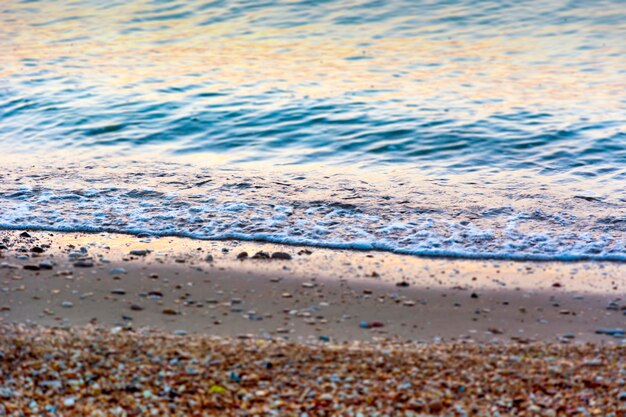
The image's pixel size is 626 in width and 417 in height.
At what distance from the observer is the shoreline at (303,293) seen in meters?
5.14

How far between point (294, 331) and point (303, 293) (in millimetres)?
692

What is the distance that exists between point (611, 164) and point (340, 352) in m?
5.80

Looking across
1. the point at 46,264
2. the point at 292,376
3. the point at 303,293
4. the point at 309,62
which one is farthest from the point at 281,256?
the point at 309,62

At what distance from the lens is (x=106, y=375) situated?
4.28m

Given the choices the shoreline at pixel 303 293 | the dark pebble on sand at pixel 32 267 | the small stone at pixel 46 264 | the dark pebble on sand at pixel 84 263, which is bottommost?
the shoreline at pixel 303 293

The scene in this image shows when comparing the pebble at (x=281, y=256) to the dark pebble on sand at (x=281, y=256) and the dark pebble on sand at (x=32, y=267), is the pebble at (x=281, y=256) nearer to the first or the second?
the dark pebble on sand at (x=281, y=256)

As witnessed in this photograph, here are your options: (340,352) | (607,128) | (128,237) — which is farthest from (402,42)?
(340,352)

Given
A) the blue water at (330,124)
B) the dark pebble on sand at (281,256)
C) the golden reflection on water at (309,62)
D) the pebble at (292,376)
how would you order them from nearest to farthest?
the pebble at (292,376) → the dark pebble on sand at (281,256) → the blue water at (330,124) → the golden reflection on water at (309,62)

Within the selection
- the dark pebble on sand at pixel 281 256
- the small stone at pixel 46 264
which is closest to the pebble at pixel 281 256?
the dark pebble on sand at pixel 281 256

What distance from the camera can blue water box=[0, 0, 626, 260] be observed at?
7441 millimetres

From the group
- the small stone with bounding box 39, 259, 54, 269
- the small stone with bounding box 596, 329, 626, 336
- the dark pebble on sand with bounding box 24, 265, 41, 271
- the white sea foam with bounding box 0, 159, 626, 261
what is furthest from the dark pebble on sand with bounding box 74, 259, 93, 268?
the small stone with bounding box 596, 329, 626, 336

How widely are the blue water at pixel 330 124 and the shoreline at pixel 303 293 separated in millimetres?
422

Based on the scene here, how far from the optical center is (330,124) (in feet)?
37.4

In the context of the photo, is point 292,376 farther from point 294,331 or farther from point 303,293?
point 303,293
